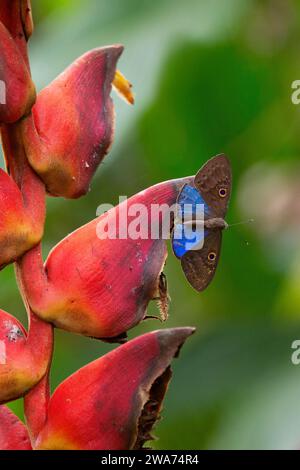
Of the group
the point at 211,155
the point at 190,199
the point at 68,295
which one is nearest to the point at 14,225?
the point at 68,295

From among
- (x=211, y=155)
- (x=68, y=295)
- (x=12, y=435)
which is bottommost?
(x=211, y=155)

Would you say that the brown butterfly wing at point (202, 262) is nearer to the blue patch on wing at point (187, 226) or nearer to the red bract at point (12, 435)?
the blue patch on wing at point (187, 226)

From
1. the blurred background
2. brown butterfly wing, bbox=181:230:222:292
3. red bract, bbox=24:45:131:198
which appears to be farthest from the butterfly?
the blurred background

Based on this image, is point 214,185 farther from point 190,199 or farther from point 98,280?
point 98,280
